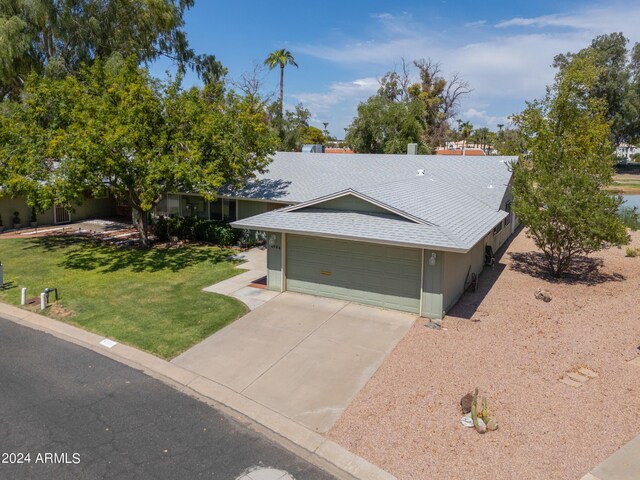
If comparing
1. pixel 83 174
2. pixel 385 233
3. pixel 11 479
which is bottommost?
pixel 11 479

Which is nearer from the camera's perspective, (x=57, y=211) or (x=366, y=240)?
(x=366, y=240)

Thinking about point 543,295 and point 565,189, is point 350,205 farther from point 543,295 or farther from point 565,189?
point 565,189

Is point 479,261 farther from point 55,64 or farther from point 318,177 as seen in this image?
point 55,64

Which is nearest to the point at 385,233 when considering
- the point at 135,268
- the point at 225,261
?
the point at 225,261

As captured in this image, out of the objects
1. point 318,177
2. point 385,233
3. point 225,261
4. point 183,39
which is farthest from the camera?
point 183,39

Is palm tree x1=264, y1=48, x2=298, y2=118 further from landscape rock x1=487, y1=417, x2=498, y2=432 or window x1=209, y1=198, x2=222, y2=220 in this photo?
landscape rock x1=487, y1=417, x2=498, y2=432

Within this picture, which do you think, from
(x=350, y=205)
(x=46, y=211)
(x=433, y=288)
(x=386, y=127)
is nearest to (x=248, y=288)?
(x=350, y=205)

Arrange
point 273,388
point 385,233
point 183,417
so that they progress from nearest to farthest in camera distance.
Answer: point 183,417 < point 273,388 < point 385,233
